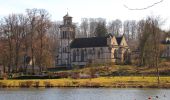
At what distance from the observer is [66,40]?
427 feet

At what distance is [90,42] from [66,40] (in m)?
7.86

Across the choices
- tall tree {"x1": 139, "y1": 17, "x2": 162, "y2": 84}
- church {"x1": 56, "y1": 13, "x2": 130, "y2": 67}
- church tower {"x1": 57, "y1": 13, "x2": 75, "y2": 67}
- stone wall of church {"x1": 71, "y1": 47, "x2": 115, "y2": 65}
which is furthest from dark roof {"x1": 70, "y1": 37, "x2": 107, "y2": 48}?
tall tree {"x1": 139, "y1": 17, "x2": 162, "y2": 84}

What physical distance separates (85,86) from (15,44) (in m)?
37.6

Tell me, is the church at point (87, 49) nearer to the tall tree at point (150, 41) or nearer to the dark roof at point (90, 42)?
the dark roof at point (90, 42)

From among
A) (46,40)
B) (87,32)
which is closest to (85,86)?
(46,40)

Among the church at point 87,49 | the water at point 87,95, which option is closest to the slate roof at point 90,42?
the church at point 87,49

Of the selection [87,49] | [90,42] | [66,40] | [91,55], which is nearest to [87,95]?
[91,55]

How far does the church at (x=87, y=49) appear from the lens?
123m

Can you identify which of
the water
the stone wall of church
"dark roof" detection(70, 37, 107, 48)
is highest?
"dark roof" detection(70, 37, 107, 48)

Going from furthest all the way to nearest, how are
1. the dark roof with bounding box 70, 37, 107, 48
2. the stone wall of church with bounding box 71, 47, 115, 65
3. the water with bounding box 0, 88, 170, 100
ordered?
the dark roof with bounding box 70, 37, 107, 48 < the stone wall of church with bounding box 71, 47, 115, 65 < the water with bounding box 0, 88, 170, 100

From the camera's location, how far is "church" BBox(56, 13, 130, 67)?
12319 cm

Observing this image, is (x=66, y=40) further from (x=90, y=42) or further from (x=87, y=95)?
(x=87, y=95)

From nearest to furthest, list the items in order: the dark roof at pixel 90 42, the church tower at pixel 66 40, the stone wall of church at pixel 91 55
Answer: the stone wall of church at pixel 91 55 → the dark roof at pixel 90 42 → the church tower at pixel 66 40

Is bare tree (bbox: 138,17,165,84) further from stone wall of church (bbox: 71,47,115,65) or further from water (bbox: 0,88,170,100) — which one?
water (bbox: 0,88,170,100)
